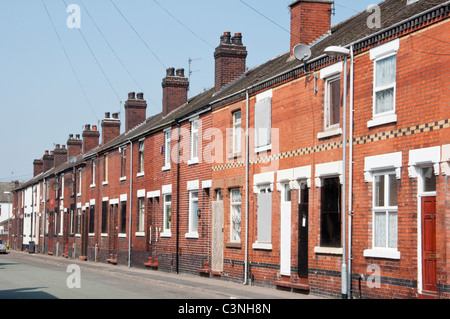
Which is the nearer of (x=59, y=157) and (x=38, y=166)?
(x=59, y=157)

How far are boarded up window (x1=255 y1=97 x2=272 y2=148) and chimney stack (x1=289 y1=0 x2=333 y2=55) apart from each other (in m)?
2.70

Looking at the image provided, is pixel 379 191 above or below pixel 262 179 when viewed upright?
below

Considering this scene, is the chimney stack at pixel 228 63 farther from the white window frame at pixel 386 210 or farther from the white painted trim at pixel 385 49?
the white window frame at pixel 386 210

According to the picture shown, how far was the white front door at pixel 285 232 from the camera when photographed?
20688 millimetres

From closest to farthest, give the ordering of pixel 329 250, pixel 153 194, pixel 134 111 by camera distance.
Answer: pixel 329 250, pixel 153 194, pixel 134 111

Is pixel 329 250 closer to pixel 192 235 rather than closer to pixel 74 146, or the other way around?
pixel 192 235

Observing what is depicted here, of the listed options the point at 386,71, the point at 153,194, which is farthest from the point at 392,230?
the point at 153,194

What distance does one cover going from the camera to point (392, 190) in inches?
635

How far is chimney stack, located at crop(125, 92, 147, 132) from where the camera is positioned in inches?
1762

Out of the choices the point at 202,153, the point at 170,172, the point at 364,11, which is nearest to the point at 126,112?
the point at 170,172

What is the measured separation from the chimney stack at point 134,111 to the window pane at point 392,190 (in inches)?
1192

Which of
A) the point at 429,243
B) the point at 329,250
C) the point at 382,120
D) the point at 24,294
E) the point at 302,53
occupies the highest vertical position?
the point at 302,53

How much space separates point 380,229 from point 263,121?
24.0 ft

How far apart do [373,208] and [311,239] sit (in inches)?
126
